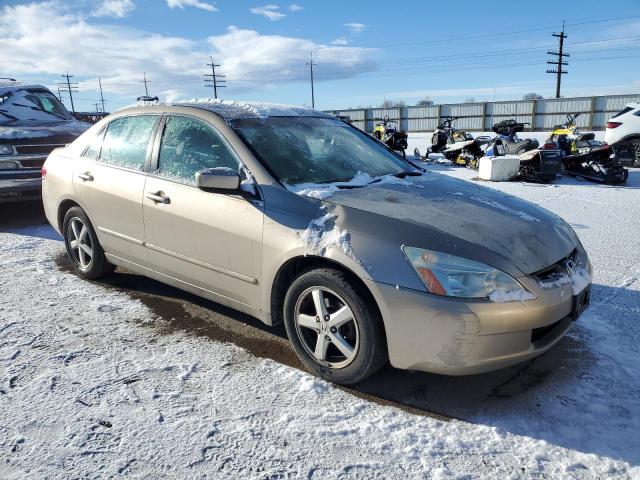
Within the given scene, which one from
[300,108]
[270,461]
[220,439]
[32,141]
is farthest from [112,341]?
[32,141]

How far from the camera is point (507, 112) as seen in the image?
28.3 m

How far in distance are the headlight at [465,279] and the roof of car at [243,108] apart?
184cm

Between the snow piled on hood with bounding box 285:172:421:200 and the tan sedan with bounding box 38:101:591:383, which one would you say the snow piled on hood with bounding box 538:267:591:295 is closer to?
the tan sedan with bounding box 38:101:591:383

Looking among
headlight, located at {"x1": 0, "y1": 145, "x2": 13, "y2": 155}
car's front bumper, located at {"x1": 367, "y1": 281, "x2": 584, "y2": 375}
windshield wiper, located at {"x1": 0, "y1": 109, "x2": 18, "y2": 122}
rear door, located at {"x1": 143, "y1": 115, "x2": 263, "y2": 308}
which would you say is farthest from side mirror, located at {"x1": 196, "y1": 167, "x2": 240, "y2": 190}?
windshield wiper, located at {"x1": 0, "y1": 109, "x2": 18, "y2": 122}

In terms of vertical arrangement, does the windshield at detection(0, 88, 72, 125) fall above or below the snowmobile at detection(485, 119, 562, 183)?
above

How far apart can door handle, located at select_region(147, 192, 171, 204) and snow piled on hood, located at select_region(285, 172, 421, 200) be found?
986 millimetres

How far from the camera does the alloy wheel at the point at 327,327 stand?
9.01 feet

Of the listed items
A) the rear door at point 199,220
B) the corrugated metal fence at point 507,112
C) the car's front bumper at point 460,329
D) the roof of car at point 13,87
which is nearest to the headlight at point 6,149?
the roof of car at point 13,87

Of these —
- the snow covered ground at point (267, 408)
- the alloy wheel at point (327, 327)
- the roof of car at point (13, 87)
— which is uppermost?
the roof of car at point (13, 87)

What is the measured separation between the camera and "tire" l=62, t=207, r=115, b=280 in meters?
4.43

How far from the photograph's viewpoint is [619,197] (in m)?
8.81

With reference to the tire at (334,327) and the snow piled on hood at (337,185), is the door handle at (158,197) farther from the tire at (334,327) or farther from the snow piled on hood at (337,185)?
the tire at (334,327)

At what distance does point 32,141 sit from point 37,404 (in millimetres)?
5644

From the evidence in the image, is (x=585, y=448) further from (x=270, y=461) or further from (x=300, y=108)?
(x=300, y=108)
